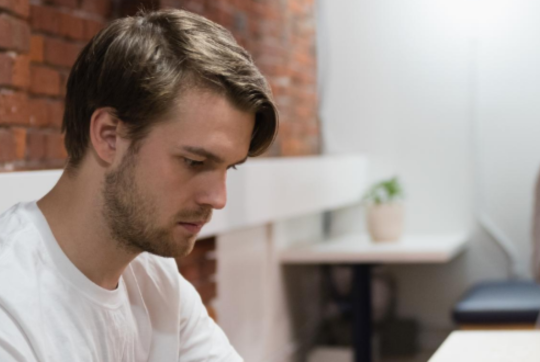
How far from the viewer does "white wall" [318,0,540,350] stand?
402 cm

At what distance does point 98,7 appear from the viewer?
7.64 feet

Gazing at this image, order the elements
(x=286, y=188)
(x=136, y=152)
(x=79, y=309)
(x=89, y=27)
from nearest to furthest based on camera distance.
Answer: (x=79, y=309) < (x=136, y=152) < (x=89, y=27) < (x=286, y=188)

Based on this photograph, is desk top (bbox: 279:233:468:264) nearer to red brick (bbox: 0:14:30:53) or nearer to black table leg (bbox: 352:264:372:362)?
black table leg (bbox: 352:264:372:362)

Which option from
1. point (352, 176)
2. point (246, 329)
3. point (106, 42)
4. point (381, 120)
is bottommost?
point (246, 329)

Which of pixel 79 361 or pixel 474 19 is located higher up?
pixel 474 19

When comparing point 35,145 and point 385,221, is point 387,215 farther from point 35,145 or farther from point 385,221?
point 35,145

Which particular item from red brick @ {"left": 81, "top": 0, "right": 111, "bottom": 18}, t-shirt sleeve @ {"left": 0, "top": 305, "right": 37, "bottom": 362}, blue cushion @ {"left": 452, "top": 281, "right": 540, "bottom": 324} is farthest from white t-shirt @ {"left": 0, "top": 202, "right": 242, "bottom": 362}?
blue cushion @ {"left": 452, "top": 281, "right": 540, "bottom": 324}

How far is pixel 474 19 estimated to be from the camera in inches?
161

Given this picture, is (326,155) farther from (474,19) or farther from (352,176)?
(474,19)

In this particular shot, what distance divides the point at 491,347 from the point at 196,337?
55 cm

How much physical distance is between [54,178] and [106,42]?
676 mm

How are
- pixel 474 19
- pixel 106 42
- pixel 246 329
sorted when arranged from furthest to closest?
pixel 474 19
pixel 246 329
pixel 106 42

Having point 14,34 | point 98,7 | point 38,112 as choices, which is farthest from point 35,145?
point 98,7

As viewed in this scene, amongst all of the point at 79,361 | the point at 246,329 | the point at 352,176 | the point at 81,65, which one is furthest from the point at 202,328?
the point at 352,176
